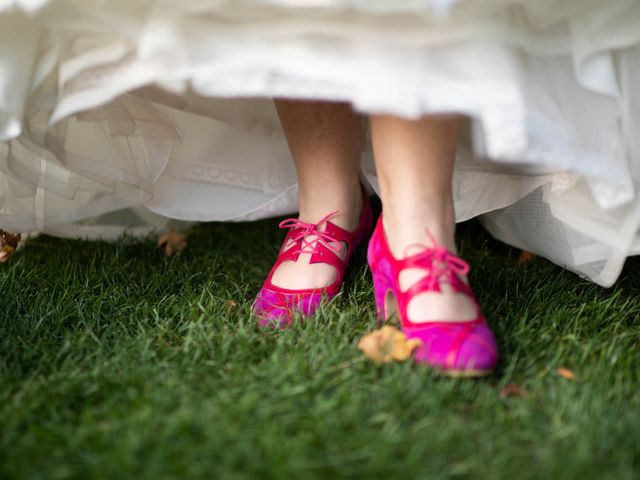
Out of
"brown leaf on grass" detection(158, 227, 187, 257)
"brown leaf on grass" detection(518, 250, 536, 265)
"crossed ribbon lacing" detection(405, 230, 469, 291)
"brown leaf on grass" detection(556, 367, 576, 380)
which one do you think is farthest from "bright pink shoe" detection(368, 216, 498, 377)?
"brown leaf on grass" detection(158, 227, 187, 257)

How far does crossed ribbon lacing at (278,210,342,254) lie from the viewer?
1.44 metres

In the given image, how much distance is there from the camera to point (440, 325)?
1118 mm

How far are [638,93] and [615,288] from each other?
0.44 m

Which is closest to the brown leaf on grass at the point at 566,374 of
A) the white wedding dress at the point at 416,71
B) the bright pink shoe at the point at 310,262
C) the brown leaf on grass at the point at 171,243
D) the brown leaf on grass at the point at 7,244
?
the white wedding dress at the point at 416,71

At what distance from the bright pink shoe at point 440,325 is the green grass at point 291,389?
3cm

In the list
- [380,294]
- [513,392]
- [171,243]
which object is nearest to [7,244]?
[171,243]

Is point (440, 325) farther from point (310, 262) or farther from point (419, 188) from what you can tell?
point (310, 262)

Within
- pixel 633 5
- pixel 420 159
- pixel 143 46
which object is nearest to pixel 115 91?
pixel 143 46

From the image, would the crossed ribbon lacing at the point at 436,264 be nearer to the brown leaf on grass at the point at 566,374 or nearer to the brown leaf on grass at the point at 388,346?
the brown leaf on grass at the point at 388,346

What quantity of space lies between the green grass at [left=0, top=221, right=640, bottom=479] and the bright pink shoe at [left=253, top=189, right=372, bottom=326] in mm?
42

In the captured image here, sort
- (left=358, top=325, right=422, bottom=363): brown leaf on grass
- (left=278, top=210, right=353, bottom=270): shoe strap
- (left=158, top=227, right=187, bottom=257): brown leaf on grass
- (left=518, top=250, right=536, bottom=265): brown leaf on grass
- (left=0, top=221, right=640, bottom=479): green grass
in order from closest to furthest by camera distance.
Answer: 1. (left=0, top=221, right=640, bottom=479): green grass
2. (left=358, top=325, right=422, bottom=363): brown leaf on grass
3. (left=278, top=210, right=353, bottom=270): shoe strap
4. (left=518, top=250, right=536, bottom=265): brown leaf on grass
5. (left=158, top=227, right=187, bottom=257): brown leaf on grass

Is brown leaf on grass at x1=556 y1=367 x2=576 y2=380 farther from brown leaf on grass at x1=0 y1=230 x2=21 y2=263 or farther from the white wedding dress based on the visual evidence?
brown leaf on grass at x1=0 y1=230 x2=21 y2=263

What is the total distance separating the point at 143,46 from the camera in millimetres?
1044

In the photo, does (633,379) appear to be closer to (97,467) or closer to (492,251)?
(492,251)
